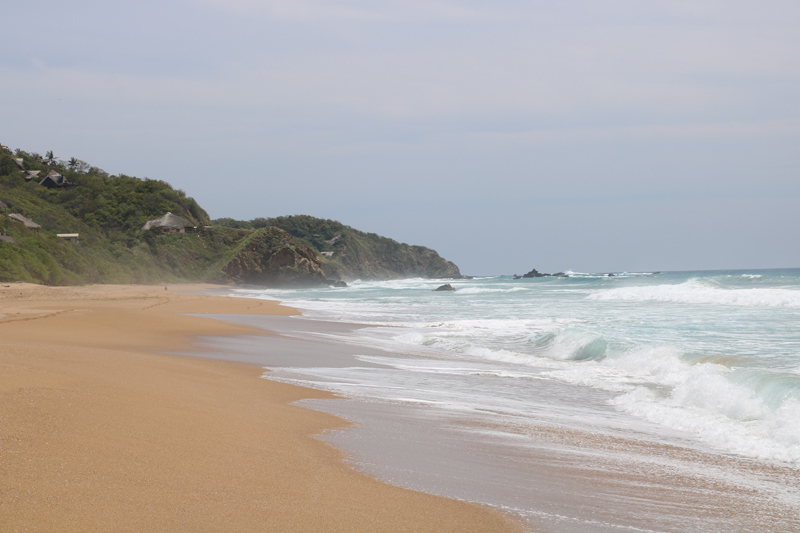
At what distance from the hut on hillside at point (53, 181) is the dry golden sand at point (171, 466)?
59.4 meters

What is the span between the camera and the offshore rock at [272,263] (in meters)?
58.2

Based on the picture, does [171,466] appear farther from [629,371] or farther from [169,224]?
[169,224]

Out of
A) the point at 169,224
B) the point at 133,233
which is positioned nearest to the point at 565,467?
the point at 133,233

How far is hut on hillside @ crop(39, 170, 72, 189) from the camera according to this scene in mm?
55594

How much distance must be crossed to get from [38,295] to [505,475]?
2224cm

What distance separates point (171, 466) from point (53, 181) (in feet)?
207

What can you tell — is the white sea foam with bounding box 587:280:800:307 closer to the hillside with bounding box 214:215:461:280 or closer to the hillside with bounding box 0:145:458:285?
the hillside with bounding box 0:145:458:285

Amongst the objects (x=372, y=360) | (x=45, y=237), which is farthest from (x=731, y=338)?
(x=45, y=237)

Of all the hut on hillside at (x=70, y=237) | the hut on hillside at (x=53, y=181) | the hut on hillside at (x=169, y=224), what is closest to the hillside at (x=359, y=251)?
the hut on hillside at (x=169, y=224)

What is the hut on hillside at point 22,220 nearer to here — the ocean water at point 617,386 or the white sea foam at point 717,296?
the ocean water at point 617,386

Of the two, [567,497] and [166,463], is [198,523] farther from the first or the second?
[567,497]

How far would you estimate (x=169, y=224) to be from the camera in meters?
56.1

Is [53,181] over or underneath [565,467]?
over

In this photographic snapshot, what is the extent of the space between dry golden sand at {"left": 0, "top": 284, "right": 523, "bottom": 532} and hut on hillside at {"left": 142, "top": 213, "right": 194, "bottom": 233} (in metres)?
53.6
